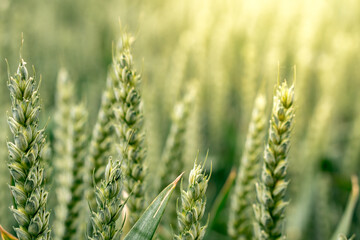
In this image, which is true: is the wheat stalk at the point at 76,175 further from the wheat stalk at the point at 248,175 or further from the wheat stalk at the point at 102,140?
the wheat stalk at the point at 248,175

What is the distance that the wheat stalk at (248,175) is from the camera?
73cm

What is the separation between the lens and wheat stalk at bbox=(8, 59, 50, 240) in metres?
0.46

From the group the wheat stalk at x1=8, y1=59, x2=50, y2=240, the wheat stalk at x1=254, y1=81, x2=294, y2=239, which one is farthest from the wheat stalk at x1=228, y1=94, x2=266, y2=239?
the wheat stalk at x1=8, y1=59, x2=50, y2=240

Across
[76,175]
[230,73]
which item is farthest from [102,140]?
[230,73]

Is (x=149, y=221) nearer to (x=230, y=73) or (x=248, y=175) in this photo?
(x=248, y=175)

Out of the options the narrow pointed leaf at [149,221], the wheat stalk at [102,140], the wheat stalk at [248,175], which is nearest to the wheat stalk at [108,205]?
the narrow pointed leaf at [149,221]

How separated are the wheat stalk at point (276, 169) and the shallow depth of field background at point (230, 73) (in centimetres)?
35

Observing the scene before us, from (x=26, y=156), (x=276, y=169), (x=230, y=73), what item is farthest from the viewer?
(x=230, y=73)

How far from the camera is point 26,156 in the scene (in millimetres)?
457

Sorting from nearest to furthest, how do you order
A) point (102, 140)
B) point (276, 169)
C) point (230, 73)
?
point (276, 169) → point (102, 140) → point (230, 73)

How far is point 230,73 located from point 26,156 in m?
1.24

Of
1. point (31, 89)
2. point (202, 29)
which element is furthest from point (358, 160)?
point (31, 89)

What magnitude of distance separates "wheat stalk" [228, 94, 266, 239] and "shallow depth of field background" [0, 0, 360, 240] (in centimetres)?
23

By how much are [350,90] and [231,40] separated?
53 centimetres
